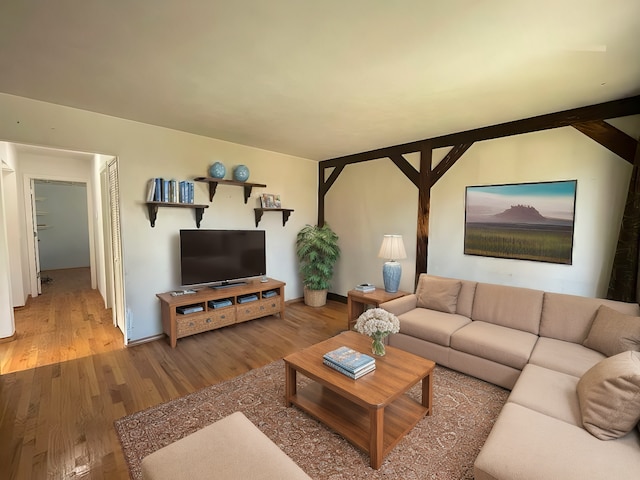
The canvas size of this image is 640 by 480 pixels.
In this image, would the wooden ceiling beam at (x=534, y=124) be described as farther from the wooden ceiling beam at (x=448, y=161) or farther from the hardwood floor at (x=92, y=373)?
the hardwood floor at (x=92, y=373)

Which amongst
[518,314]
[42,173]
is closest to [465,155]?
[518,314]

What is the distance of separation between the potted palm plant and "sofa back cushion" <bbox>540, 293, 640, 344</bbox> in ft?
9.43

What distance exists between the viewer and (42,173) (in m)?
5.02

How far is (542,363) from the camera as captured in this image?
2.22m

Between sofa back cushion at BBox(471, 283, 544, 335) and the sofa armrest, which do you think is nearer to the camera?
sofa back cushion at BBox(471, 283, 544, 335)

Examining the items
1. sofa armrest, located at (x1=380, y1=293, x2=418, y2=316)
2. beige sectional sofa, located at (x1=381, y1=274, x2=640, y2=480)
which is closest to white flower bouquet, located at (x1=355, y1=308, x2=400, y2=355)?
beige sectional sofa, located at (x1=381, y1=274, x2=640, y2=480)

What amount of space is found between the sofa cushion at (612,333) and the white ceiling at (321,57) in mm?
1806

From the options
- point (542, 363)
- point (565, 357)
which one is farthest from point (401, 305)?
point (565, 357)

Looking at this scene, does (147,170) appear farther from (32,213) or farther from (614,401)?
(614,401)

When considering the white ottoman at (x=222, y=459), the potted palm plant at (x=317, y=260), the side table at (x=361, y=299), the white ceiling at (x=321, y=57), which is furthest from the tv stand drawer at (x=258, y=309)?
the white ottoman at (x=222, y=459)

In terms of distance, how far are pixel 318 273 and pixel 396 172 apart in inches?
78.7

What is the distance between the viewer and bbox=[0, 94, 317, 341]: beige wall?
2.71m

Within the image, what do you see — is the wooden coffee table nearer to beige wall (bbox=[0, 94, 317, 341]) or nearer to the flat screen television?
the flat screen television

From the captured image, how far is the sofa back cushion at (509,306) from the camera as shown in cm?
275
